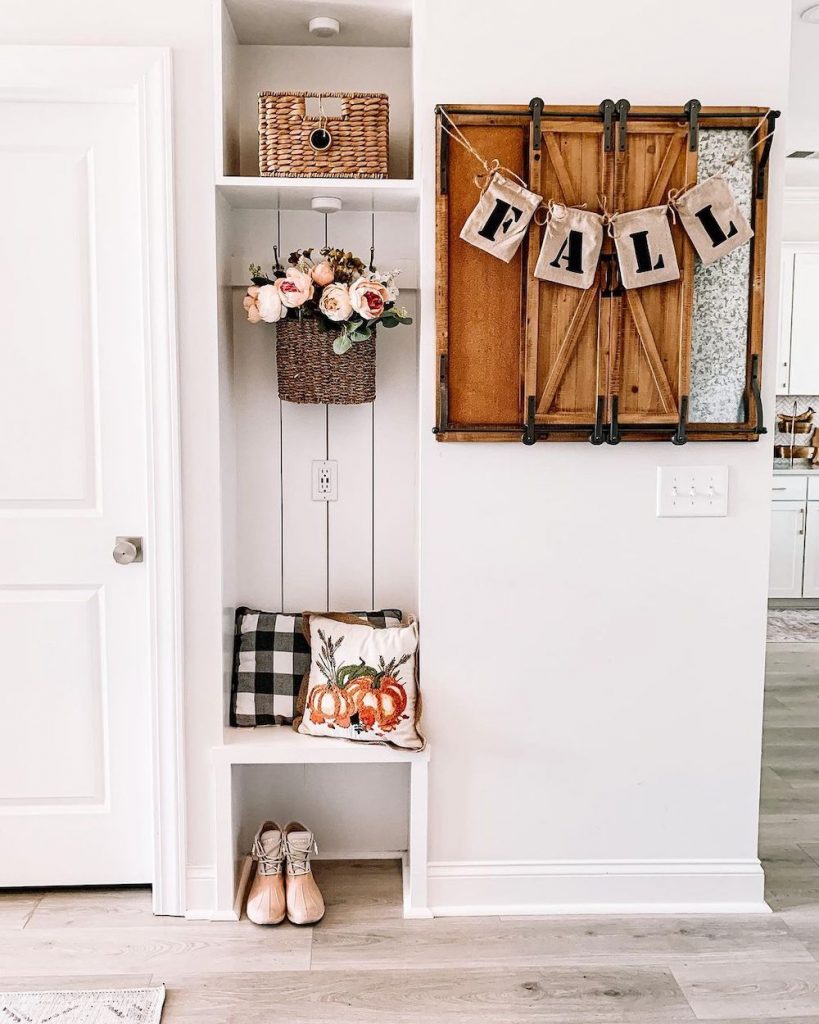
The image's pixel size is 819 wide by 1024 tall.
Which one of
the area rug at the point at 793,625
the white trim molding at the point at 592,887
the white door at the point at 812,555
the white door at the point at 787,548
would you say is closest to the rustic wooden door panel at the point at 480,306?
the white trim molding at the point at 592,887

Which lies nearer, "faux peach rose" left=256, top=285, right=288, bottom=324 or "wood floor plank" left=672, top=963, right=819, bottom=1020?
"wood floor plank" left=672, top=963, right=819, bottom=1020

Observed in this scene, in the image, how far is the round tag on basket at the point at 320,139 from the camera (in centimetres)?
221

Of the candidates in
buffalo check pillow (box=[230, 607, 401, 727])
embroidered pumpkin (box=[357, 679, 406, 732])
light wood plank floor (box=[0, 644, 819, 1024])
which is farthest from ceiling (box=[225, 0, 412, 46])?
light wood plank floor (box=[0, 644, 819, 1024])

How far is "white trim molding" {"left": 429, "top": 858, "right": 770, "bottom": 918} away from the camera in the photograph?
2363 mm

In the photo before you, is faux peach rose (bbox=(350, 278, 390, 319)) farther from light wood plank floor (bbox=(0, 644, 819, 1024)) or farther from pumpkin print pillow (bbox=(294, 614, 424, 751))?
light wood plank floor (bbox=(0, 644, 819, 1024))

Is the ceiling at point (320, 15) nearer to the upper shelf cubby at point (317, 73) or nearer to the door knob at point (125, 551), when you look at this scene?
the upper shelf cubby at point (317, 73)

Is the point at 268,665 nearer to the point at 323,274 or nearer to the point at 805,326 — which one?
the point at 323,274

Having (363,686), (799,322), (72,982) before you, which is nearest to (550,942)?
(363,686)

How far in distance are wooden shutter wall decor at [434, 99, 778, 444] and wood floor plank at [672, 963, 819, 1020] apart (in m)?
1.23

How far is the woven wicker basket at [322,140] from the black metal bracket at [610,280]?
61cm

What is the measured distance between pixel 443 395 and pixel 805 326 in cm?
491

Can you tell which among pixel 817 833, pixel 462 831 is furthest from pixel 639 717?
pixel 817 833

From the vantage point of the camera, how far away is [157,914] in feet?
7.66

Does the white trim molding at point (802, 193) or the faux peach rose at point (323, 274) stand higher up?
the white trim molding at point (802, 193)
